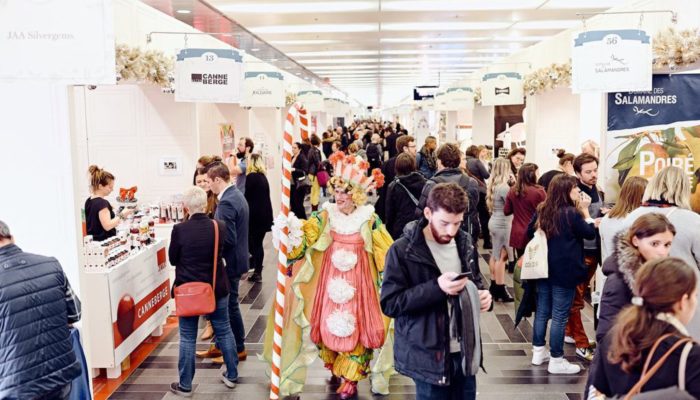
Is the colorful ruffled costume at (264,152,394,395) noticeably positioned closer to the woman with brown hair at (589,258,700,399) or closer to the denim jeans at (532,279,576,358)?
the denim jeans at (532,279,576,358)

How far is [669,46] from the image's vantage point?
5371 millimetres

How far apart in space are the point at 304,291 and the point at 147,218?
6.71 feet

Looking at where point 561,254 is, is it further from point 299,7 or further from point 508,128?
point 508,128

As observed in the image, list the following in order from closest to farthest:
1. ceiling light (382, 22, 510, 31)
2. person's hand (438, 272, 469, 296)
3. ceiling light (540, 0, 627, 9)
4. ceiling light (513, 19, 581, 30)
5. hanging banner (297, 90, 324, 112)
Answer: person's hand (438, 272, 469, 296), ceiling light (540, 0, 627, 9), ceiling light (513, 19, 581, 30), ceiling light (382, 22, 510, 31), hanging banner (297, 90, 324, 112)

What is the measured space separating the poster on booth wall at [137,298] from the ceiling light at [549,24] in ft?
18.3

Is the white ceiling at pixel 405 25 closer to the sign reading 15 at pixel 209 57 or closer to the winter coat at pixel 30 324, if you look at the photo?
the sign reading 15 at pixel 209 57

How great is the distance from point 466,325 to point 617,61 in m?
3.42

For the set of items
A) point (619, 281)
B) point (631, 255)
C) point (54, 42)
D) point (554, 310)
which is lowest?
point (554, 310)

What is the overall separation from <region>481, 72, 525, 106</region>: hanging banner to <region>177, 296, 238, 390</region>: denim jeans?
6.45m

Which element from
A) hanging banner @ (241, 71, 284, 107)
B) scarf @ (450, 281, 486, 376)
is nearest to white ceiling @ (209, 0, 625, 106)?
hanging banner @ (241, 71, 284, 107)

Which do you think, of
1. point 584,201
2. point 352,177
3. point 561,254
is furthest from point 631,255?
point 584,201

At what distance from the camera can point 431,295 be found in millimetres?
2656

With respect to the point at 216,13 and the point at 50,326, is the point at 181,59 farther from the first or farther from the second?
the point at 50,326

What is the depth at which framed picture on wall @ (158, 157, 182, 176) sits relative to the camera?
289 inches
